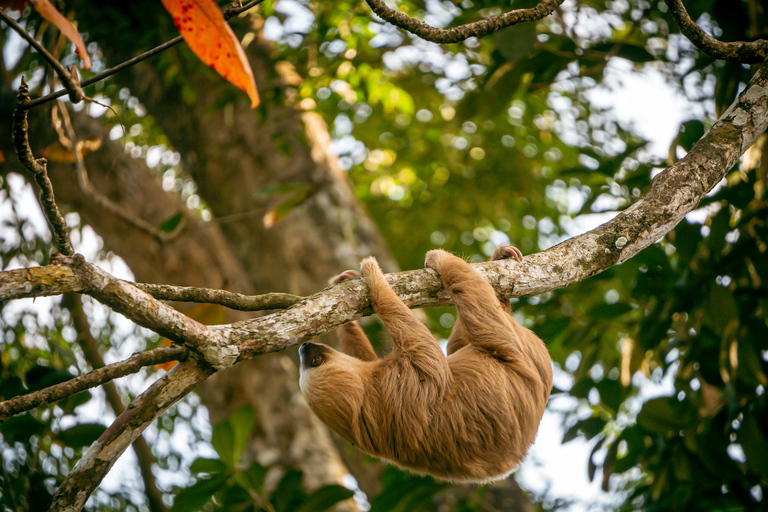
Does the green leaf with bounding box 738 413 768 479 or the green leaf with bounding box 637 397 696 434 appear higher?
the green leaf with bounding box 637 397 696 434

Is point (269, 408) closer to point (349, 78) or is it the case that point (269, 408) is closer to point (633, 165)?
point (349, 78)

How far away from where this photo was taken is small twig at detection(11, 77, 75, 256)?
5.20 ft

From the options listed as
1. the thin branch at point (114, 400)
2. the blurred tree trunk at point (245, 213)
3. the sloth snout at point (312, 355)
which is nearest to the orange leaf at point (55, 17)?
the sloth snout at point (312, 355)

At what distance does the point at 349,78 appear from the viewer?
17.9 ft

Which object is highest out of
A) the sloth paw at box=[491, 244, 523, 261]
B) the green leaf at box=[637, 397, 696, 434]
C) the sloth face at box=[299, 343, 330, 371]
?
the sloth paw at box=[491, 244, 523, 261]

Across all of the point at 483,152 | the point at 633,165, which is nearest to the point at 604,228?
the point at 633,165

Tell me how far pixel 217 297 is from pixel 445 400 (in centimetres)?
143

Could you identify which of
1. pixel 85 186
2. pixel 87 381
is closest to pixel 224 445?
pixel 87 381

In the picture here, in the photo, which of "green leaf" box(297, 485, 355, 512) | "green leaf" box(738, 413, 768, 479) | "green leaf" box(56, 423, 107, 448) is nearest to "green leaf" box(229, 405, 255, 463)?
"green leaf" box(297, 485, 355, 512)

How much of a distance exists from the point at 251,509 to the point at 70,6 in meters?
4.55

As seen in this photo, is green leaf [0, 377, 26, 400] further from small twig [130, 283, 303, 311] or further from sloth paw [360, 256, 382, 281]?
sloth paw [360, 256, 382, 281]

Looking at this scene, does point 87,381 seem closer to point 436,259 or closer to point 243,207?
point 436,259

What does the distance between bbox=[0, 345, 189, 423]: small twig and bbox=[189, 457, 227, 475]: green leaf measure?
184cm

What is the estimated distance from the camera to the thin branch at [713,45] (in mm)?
2610
